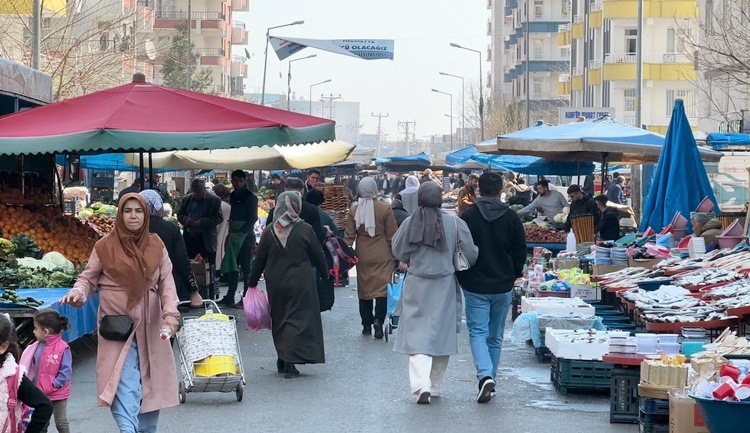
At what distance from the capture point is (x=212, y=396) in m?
10.5

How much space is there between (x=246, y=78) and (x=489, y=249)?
109m

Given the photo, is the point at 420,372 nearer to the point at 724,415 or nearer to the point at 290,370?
the point at 290,370

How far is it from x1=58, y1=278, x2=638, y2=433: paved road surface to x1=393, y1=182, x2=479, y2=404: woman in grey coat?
398mm

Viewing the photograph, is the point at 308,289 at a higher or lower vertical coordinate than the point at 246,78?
lower

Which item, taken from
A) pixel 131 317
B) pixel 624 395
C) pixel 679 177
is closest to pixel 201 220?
pixel 679 177

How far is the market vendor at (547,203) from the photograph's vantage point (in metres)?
22.7

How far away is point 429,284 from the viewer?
10.4 m

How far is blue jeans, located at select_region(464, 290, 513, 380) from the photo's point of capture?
10344 millimetres

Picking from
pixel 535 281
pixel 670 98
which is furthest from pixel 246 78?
pixel 535 281

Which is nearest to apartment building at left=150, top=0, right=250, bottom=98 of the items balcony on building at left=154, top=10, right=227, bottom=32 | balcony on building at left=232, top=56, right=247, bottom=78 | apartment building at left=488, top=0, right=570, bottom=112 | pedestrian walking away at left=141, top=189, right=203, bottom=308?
balcony on building at left=154, top=10, right=227, bottom=32

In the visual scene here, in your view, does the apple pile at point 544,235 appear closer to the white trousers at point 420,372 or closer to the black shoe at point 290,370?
the black shoe at point 290,370

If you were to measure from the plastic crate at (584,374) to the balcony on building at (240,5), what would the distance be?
98.5m

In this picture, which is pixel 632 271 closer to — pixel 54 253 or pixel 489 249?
pixel 489 249

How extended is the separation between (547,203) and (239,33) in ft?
274
